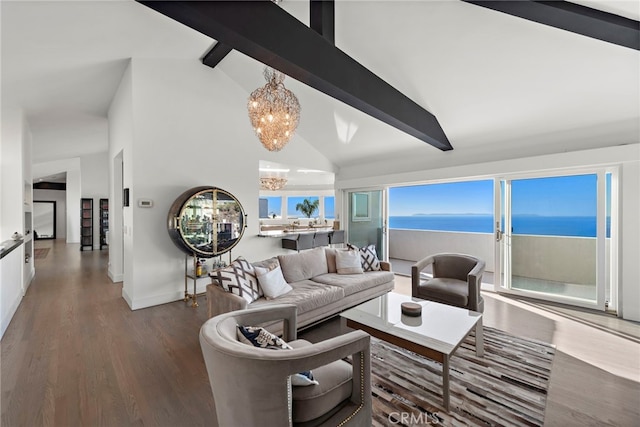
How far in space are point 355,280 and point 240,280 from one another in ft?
5.10

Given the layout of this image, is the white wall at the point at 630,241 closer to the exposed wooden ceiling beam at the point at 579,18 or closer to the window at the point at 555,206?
the window at the point at 555,206

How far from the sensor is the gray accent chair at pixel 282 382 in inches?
46.7

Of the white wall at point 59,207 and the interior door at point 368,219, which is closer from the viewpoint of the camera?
the interior door at point 368,219

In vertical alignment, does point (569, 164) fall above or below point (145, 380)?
above

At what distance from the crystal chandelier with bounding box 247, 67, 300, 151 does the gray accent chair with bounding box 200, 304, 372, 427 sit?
2.37m

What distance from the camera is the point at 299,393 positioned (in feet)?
4.40

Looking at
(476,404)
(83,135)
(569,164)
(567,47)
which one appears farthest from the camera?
(83,135)

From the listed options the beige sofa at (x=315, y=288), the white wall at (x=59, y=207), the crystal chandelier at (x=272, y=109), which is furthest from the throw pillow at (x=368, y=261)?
the white wall at (x=59, y=207)

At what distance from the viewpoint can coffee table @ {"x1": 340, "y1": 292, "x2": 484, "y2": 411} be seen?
1.99 m

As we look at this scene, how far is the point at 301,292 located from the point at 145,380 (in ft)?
5.07

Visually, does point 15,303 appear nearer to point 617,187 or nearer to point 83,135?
point 83,135

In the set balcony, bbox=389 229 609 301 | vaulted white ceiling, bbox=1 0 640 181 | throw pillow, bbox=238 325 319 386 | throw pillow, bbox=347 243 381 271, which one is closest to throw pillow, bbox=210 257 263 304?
throw pillow, bbox=238 325 319 386

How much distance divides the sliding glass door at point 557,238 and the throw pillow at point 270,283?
3840 millimetres

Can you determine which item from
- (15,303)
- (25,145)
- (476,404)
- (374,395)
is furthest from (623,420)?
(25,145)
